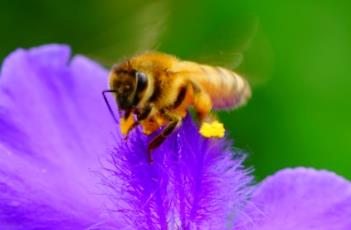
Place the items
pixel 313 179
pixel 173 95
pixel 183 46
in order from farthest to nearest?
1. pixel 183 46
2. pixel 313 179
3. pixel 173 95

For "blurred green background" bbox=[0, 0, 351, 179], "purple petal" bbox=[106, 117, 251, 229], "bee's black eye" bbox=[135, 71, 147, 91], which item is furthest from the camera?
"blurred green background" bbox=[0, 0, 351, 179]

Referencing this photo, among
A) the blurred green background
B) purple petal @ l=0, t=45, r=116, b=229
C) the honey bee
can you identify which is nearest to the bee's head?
the honey bee

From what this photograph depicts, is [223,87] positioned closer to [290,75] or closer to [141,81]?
[141,81]

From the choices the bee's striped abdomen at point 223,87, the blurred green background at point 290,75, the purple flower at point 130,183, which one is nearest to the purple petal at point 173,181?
the purple flower at point 130,183

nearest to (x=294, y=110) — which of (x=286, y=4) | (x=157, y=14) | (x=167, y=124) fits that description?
(x=286, y=4)

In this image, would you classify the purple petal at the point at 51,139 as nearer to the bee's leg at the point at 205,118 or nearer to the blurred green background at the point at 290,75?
the bee's leg at the point at 205,118

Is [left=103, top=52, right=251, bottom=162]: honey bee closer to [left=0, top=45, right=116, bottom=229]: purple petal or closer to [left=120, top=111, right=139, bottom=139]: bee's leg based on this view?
[left=120, top=111, right=139, bottom=139]: bee's leg

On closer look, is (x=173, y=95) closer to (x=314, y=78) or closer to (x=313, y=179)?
(x=313, y=179)
